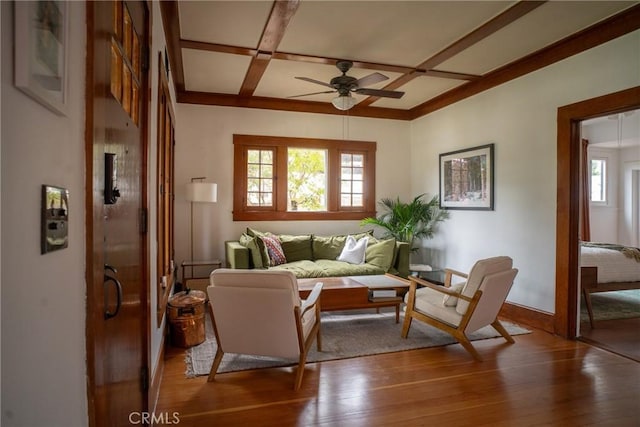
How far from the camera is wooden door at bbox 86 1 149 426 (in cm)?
97

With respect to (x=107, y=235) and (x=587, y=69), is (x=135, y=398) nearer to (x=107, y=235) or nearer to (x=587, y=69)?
(x=107, y=235)

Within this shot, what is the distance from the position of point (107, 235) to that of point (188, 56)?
3420 millimetres

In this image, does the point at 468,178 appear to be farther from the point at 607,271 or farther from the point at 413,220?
the point at 607,271

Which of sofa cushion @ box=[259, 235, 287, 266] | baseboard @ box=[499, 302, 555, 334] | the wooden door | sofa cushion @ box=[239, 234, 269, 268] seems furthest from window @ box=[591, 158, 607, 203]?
the wooden door

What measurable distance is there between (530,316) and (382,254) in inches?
72.3

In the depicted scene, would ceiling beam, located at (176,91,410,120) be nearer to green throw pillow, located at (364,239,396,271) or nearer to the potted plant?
the potted plant

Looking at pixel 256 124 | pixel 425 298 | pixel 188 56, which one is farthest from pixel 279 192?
pixel 425 298

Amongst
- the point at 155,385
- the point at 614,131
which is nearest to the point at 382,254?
the point at 155,385

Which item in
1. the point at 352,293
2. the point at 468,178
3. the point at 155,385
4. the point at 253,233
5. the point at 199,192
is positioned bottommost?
the point at 155,385

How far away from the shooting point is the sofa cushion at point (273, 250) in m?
4.94

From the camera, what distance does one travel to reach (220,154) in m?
5.42

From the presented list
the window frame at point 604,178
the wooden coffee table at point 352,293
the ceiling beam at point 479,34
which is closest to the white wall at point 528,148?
the ceiling beam at point 479,34

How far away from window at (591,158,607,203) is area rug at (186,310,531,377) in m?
5.17

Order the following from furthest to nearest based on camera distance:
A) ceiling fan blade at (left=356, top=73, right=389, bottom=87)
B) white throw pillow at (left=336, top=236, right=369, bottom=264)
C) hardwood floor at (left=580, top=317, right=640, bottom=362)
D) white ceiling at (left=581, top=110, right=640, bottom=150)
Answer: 1. white ceiling at (left=581, top=110, right=640, bottom=150)
2. white throw pillow at (left=336, top=236, right=369, bottom=264)
3. ceiling fan blade at (left=356, top=73, right=389, bottom=87)
4. hardwood floor at (left=580, top=317, right=640, bottom=362)
